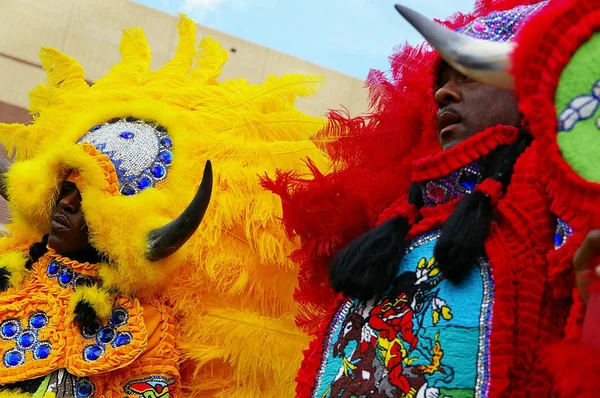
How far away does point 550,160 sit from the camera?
1.01 metres

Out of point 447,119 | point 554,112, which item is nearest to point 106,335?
point 447,119

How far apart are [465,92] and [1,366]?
4.78 feet

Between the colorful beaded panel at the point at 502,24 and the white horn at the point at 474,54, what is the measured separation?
19 cm

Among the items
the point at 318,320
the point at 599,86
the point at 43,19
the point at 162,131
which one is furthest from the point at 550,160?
the point at 43,19

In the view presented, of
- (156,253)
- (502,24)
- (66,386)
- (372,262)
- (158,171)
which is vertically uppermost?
(502,24)

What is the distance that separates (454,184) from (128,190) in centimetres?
125

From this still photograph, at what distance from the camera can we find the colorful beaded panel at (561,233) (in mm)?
1029

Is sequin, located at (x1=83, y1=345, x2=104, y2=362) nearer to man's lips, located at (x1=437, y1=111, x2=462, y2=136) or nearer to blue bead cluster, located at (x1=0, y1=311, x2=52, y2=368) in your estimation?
blue bead cluster, located at (x1=0, y1=311, x2=52, y2=368)

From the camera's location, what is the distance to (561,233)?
105cm

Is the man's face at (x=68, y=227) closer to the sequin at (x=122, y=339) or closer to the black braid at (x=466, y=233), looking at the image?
the sequin at (x=122, y=339)

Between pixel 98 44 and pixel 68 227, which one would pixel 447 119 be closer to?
pixel 68 227

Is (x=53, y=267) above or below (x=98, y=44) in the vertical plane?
below

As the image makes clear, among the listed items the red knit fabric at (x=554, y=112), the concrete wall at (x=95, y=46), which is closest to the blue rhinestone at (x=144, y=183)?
the red knit fabric at (x=554, y=112)

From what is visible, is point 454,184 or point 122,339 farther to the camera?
point 122,339
